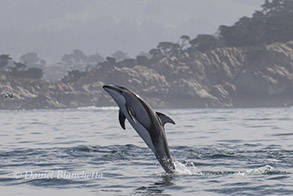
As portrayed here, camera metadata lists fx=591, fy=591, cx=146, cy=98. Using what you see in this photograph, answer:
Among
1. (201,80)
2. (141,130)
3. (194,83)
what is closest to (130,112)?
(141,130)

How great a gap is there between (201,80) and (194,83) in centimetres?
345

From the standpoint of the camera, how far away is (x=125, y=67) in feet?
575

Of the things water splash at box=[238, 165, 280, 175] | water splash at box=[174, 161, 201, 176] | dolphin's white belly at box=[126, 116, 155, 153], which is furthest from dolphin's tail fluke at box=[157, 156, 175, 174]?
water splash at box=[238, 165, 280, 175]

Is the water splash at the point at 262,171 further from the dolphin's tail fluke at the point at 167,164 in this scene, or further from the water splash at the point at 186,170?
the dolphin's tail fluke at the point at 167,164

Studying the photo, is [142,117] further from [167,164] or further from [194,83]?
[194,83]

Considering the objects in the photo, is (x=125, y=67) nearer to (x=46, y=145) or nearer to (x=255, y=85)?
(x=255, y=85)

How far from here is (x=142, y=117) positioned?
15227mm

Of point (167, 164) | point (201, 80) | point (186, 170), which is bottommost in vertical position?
point (186, 170)

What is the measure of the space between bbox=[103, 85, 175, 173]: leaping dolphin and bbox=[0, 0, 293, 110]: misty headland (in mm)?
133592

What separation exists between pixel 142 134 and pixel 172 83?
14216cm

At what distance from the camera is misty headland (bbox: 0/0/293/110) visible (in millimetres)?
151000

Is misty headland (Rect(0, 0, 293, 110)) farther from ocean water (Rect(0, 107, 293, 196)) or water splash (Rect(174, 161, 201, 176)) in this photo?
water splash (Rect(174, 161, 201, 176))

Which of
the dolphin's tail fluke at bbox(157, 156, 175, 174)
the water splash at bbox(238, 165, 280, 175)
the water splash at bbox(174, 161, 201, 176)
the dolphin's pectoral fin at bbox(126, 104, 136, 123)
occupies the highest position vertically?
the dolphin's pectoral fin at bbox(126, 104, 136, 123)

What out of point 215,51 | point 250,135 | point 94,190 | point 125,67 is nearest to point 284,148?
point 250,135
